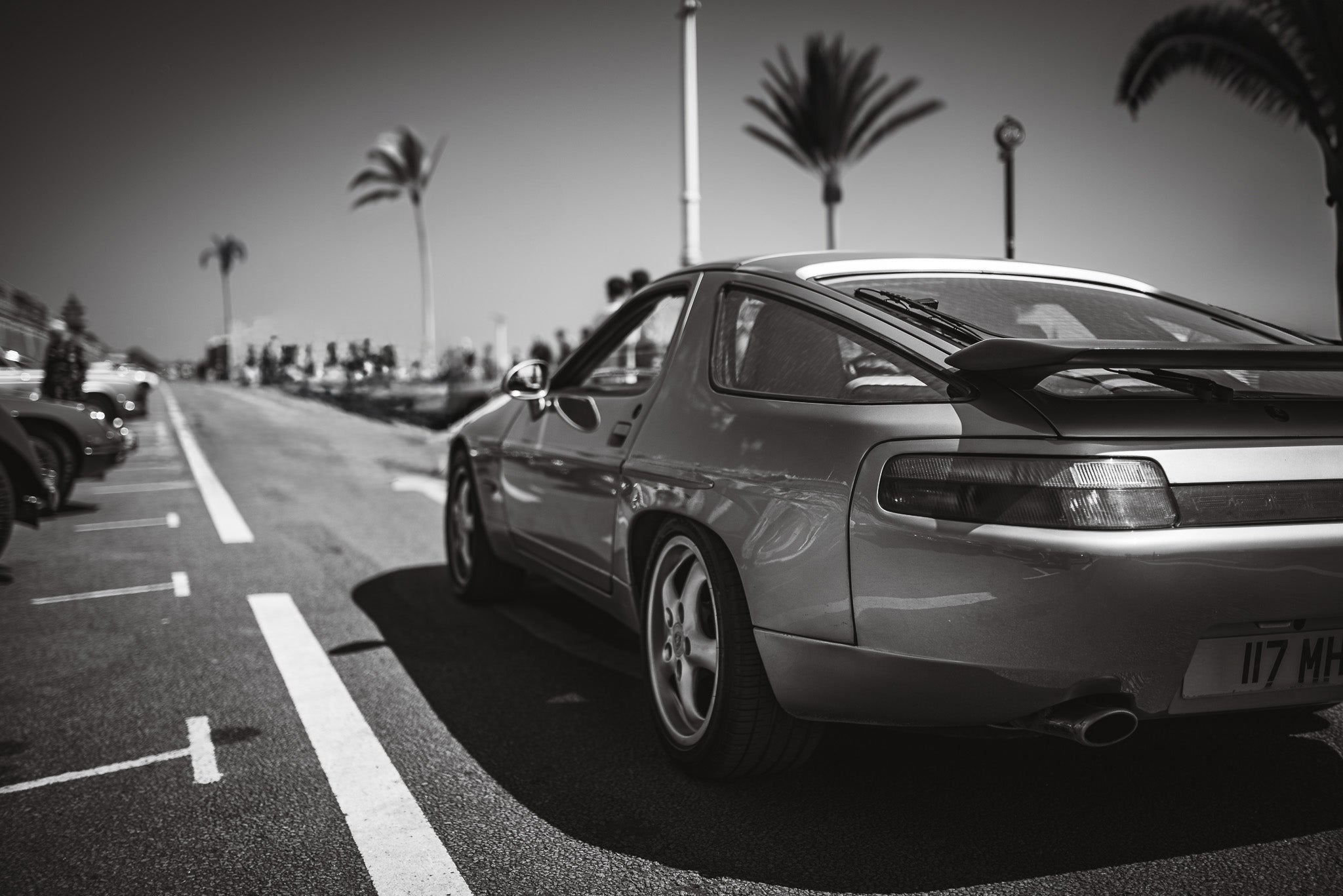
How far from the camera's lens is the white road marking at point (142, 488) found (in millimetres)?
10469

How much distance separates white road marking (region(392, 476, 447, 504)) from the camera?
386 inches

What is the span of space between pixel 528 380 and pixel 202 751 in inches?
76.4

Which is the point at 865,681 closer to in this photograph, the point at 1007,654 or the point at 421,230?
the point at 1007,654

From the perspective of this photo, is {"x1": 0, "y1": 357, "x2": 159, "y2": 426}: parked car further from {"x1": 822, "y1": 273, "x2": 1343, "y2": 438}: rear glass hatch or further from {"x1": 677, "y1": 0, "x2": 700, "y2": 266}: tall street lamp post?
{"x1": 822, "y1": 273, "x2": 1343, "y2": 438}: rear glass hatch

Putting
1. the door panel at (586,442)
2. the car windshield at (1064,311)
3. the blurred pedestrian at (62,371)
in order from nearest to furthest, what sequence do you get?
1. the car windshield at (1064,311)
2. the door panel at (586,442)
3. the blurred pedestrian at (62,371)

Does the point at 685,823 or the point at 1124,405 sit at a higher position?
the point at 1124,405

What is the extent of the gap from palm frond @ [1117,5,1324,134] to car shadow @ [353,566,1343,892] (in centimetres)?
819

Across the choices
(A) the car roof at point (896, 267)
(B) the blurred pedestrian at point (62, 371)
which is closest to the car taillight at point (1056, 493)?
(A) the car roof at point (896, 267)

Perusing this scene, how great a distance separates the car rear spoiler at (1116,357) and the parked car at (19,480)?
19.0 feet

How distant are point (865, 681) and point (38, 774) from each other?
96.5 inches

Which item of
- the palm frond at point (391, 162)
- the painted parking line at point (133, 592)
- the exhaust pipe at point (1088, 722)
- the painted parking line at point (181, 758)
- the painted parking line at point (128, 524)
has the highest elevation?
the palm frond at point (391, 162)

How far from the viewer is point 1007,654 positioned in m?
2.16

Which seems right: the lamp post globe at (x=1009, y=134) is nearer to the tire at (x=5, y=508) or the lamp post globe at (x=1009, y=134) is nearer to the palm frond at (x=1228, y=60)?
the palm frond at (x=1228, y=60)

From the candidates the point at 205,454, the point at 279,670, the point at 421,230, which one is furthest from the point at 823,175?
the point at 421,230
